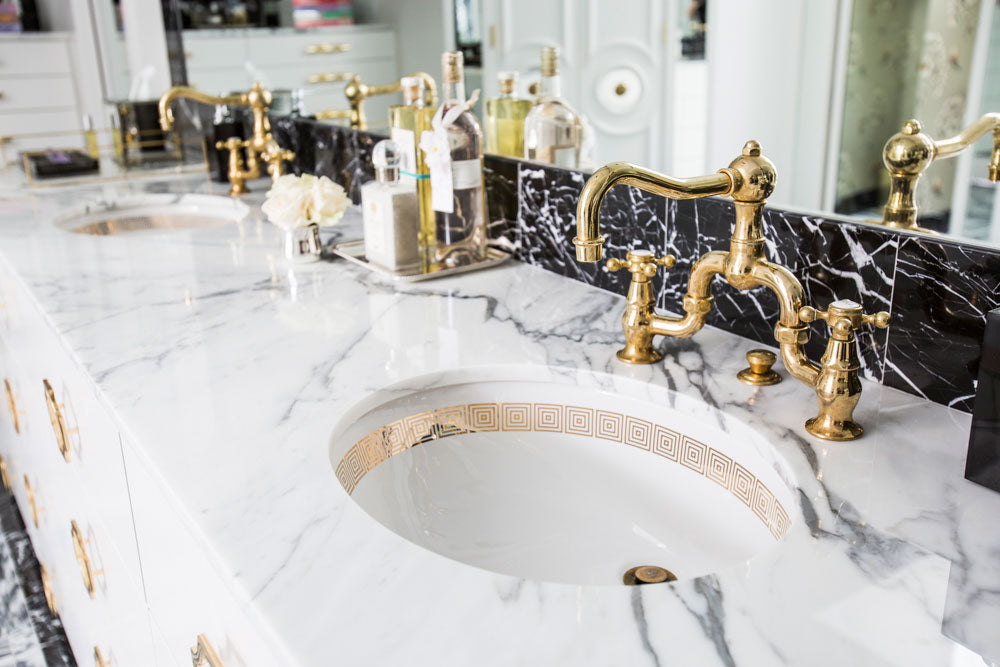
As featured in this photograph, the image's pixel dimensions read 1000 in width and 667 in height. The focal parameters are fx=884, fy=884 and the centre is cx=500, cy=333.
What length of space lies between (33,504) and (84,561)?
622mm

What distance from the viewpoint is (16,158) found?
2527mm

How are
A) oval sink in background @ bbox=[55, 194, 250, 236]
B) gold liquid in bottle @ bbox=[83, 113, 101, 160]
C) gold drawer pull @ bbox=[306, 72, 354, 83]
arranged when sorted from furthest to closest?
gold liquid in bottle @ bbox=[83, 113, 101, 160] → oval sink in background @ bbox=[55, 194, 250, 236] → gold drawer pull @ bbox=[306, 72, 354, 83]

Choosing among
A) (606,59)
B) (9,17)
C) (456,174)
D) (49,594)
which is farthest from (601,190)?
(9,17)

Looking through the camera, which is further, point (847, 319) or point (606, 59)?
point (606, 59)

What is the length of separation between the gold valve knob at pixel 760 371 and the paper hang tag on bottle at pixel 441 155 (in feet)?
1.81

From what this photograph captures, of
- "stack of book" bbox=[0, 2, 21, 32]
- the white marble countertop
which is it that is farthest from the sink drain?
"stack of book" bbox=[0, 2, 21, 32]

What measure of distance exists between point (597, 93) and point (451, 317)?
354 mm

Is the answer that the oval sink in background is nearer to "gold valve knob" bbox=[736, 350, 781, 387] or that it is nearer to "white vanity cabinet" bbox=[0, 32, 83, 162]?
"gold valve knob" bbox=[736, 350, 781, 387]

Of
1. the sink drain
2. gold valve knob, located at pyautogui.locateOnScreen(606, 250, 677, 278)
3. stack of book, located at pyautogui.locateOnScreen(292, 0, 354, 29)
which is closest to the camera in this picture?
the sink drain

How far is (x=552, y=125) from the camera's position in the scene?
128cm

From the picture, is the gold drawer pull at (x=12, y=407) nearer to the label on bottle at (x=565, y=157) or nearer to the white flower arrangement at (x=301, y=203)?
the white flower arrangement at (x=301, y=203)

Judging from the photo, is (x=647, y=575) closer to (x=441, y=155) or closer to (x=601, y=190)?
(x=601, y=190)

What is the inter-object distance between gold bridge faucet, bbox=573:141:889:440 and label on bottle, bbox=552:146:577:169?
14.3 inches

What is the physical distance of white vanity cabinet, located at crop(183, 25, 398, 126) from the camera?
166 centimetres
